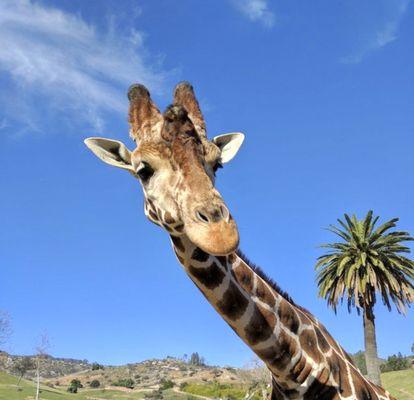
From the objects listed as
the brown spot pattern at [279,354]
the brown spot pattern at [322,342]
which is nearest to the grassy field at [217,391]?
the brown spot pattern at [322,342]

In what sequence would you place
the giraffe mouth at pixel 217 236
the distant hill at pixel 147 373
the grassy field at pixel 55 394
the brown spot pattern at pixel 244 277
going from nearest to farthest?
the giraffe mouth at pixel 217 236 → the brown spot pattern at pixel 244 277 → the grassy field at pixel 55 394 → the distant hill at pixel 147 373

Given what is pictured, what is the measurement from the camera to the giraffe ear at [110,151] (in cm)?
488

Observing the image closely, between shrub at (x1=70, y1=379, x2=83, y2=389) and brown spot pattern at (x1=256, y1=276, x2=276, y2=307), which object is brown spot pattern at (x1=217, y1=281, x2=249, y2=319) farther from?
shrub at (x1=70, y1=379, x2=83, y2=389)

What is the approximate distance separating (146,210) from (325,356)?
2.38 m

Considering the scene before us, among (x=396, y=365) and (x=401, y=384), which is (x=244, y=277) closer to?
(x=401, y=384)

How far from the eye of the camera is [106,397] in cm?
7194

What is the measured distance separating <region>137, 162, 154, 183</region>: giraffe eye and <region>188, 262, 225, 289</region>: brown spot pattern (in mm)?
868

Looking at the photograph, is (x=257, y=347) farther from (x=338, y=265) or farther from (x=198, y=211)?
(x=338, y=265)

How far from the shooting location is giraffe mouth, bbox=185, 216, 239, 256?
3412mm

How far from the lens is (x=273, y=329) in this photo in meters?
4.86

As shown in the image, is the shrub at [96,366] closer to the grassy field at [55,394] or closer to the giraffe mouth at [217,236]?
the grassy field at [55,394]

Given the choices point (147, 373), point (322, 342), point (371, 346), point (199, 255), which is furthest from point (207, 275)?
point (147, 373)

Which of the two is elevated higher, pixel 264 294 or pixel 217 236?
pixel 264 294

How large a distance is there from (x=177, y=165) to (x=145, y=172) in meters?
0.38
